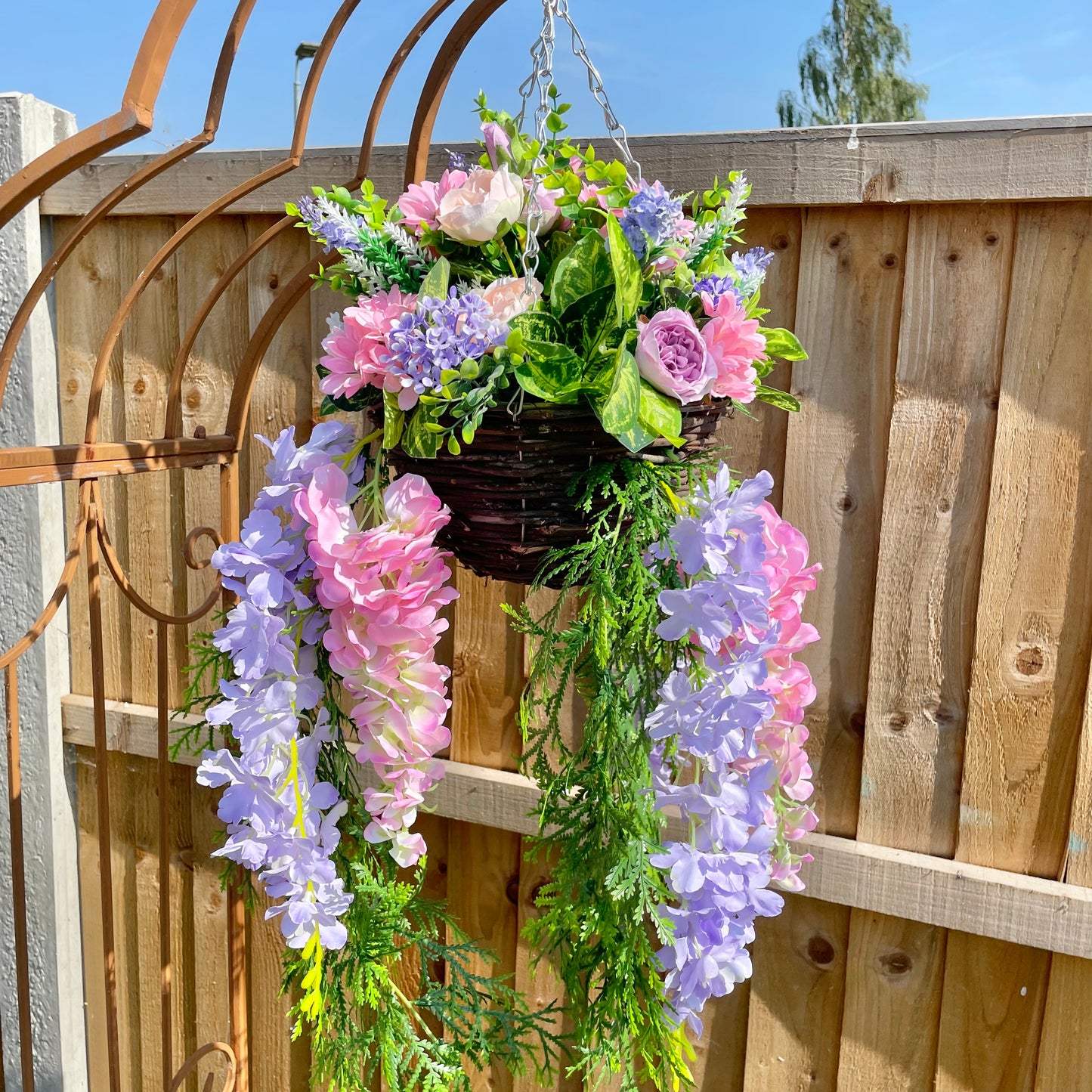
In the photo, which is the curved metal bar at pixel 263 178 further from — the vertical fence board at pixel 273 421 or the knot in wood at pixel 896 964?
the knot in wood at pixel 896 964

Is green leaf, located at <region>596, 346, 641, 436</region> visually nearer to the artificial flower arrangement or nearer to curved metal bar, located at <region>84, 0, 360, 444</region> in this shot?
the artificial flower arrangement

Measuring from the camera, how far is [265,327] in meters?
1.07

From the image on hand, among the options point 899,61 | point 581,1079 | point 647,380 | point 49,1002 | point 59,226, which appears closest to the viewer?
point 647,380

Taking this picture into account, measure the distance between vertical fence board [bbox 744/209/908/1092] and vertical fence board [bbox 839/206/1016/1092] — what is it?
0.02 meters

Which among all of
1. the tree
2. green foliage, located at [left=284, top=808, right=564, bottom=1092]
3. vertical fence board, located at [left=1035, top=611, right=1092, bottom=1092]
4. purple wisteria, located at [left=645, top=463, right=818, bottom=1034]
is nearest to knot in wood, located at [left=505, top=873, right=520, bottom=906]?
green foliage, located at [left=284, top=808, right=564, bottom=1092]

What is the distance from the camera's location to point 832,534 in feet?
3.85

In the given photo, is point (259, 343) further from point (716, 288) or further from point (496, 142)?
point (716, 288)

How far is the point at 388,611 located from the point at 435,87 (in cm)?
61

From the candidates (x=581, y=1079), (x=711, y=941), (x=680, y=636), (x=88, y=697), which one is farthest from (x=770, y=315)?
(x=88, y=697)

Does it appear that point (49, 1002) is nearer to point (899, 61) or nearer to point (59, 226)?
point (59, 226)

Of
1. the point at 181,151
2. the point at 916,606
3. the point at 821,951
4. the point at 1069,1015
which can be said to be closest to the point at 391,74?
the point at 181,151

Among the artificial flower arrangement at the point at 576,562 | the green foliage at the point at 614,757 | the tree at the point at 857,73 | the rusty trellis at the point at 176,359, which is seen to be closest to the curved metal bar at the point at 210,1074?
the rusty trellis at the point at 176,359

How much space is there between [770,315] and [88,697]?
1.42m

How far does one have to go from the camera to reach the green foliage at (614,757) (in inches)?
28.2
